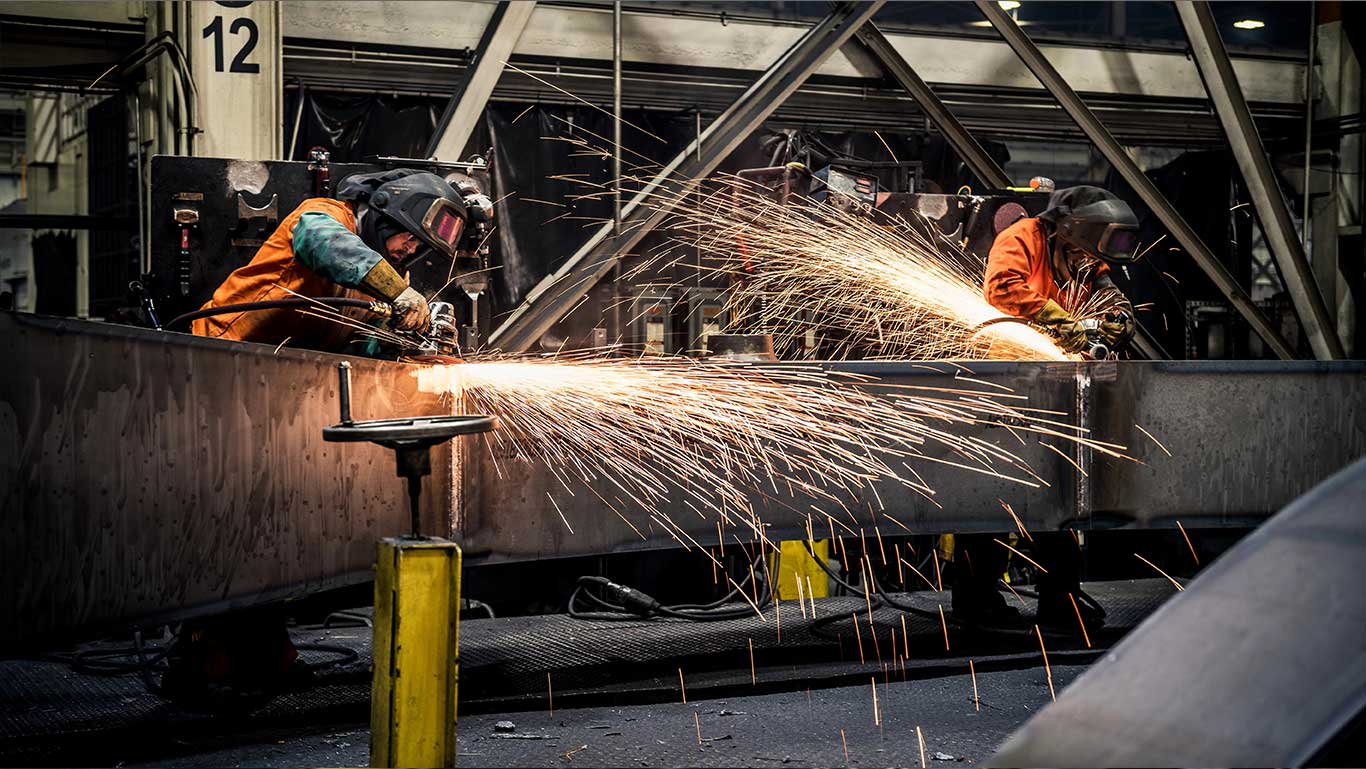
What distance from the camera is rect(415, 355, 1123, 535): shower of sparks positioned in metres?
3.33

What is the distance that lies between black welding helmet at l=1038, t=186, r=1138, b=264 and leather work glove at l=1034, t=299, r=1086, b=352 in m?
0.42

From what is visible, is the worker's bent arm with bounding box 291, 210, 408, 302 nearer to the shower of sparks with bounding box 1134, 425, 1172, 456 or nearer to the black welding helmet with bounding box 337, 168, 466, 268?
the black welding helmet with bounding box 337, 168, 466, 268

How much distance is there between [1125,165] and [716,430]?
14.3 feet

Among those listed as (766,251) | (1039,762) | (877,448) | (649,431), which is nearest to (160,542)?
(649,431)

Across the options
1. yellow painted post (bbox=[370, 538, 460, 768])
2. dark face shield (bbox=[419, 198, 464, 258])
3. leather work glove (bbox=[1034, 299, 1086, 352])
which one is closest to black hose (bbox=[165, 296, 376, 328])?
dark face shield (bbox=[419, 198, 464, 258])

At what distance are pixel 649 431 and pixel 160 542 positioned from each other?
4.76ft

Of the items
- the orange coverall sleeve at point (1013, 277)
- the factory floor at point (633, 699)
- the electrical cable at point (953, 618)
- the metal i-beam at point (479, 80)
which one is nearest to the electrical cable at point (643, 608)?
the factory floor at point (633, 699)

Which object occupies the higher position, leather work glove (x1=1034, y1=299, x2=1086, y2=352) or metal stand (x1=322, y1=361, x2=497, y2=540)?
leather work glove (x1=1034, y1=299, x2=1086, y2=352)

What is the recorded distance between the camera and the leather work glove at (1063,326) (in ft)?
14.1

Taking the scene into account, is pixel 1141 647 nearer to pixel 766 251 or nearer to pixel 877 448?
pixel 877 448

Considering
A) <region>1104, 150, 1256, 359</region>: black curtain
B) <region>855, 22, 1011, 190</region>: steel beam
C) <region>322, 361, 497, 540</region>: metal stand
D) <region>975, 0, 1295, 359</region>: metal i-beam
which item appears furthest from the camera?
<region>1104, 150, 1256, 359</region>: black curtain

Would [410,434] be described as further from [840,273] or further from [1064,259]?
[840,273]

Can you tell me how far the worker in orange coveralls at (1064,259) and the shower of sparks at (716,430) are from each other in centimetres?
100

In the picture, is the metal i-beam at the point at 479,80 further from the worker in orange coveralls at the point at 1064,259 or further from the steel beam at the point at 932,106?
the worker in orange coveralls at the point at 1064,259
